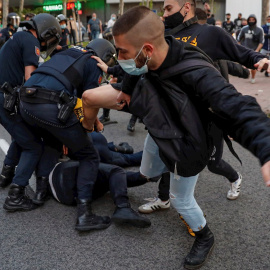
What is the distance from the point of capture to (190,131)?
2.01 metres

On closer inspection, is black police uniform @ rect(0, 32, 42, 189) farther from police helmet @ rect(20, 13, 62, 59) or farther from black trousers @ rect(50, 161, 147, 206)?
black trousers @ rect(50, 161, 147, 206)

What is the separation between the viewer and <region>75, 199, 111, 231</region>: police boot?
Result: 117 inches

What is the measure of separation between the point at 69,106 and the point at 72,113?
0.08 meters

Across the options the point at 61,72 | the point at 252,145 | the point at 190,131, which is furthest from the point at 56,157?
the point at 252,145

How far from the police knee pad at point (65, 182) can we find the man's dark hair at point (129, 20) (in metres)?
1.69

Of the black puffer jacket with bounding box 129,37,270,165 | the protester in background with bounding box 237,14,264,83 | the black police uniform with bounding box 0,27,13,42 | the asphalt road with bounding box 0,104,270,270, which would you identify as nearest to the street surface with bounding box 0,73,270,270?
the asphalt road with bounding box 0,104,270,270

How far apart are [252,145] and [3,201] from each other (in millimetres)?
2722

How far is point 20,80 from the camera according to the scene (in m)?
3.55

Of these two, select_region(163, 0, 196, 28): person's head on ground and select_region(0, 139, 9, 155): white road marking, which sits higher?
select_region(163, 0, 196, 28): person's head on ground

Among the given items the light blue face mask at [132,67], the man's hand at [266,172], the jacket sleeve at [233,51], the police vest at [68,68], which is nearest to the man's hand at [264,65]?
the jacket sleeve at [233,51]

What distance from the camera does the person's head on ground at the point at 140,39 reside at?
6.30 feet

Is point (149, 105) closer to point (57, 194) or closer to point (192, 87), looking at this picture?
point (192, 87)

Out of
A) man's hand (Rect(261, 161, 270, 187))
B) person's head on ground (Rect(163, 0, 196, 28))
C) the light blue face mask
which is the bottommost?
man's hand (Rect(261, 161, 270, 187))

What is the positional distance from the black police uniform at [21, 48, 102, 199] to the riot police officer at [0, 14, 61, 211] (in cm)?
29
